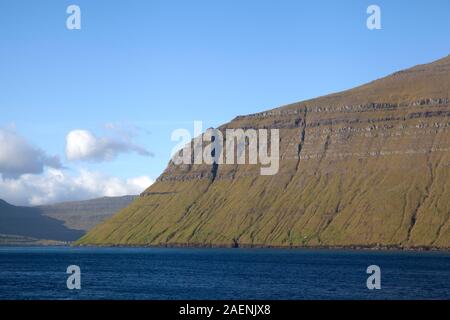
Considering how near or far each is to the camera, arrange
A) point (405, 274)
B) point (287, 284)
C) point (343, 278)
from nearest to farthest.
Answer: point (287, 284), point (343, 278), point (405, 274)

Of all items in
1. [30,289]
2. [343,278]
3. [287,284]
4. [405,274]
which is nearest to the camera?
[30,289]

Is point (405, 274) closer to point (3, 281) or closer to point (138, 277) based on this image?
point (138, 277)

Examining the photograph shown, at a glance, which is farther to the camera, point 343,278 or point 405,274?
point 405,274

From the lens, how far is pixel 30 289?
123688 millimetres
